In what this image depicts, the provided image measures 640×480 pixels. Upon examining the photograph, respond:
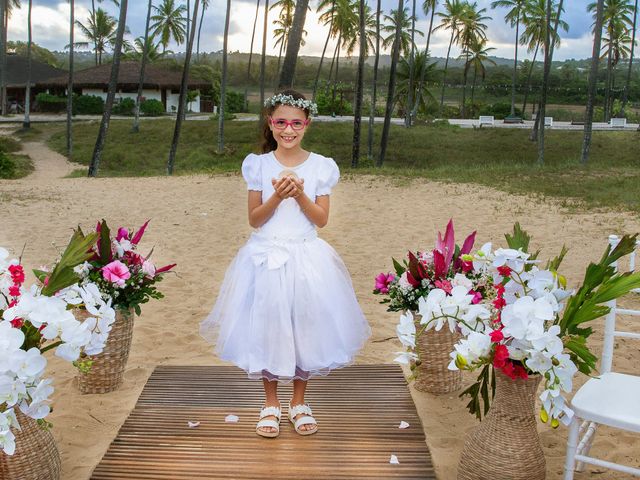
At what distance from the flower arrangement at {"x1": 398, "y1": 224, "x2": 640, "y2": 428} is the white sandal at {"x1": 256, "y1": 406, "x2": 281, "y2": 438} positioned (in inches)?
42.7

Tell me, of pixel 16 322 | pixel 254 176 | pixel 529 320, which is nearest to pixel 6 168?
pixel 254 176

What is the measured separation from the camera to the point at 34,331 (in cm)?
274

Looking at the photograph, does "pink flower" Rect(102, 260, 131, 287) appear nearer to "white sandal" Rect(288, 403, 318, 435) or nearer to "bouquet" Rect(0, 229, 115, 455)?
"bouquet" Rect(0, 229, 115, 455)

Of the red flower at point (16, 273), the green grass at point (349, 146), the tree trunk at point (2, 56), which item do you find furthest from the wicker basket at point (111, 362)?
the tree trunk at point (2, 56)

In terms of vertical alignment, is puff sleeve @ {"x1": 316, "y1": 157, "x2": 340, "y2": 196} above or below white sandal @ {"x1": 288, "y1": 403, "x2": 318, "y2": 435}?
above

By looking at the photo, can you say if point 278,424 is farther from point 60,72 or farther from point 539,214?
point 60,72

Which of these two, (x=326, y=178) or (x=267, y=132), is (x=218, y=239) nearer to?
(x=267, y=132)

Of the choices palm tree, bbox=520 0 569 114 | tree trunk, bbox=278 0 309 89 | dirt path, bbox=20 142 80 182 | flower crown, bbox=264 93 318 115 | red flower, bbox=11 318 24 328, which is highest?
palm tree, bbox=520 0 569 114

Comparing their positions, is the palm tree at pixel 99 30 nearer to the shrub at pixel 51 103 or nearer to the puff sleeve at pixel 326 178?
the shrub at pixel 51 103

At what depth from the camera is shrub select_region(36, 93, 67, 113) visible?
41513 millimetres

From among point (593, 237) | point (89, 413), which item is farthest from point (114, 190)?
point (89, 413)

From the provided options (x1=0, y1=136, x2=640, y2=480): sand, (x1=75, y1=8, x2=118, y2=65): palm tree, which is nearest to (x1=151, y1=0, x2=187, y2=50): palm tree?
(x1=75, y1=8, x2=118, y2=65): palm tree

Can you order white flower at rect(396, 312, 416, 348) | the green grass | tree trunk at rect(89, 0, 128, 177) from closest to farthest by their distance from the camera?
white flower at rect(396, 312, 416, 348) < tree trunk at rect(89, 0, 128, 177) < the green grass

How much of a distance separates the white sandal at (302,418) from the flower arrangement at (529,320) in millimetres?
1028
